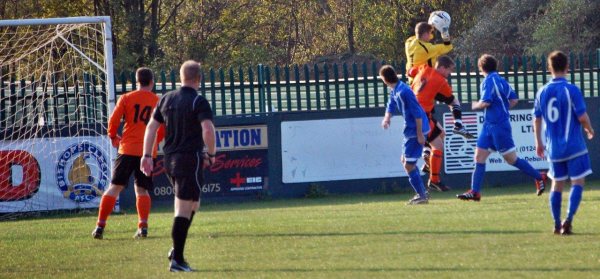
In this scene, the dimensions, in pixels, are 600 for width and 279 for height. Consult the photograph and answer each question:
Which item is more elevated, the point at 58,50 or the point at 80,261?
the point at 58,50

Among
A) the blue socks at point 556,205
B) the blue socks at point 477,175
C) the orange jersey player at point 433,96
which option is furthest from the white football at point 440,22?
the blue socks at point 556,205

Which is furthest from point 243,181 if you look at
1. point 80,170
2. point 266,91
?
point 80,170

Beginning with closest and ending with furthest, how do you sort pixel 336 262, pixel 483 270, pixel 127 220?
pixel 483 270
pixel 336 262
pixel 127 220

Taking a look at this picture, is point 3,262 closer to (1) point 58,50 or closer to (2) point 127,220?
(2) point 127,220

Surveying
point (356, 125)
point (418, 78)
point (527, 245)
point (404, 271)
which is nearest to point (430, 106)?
point (418, 78)

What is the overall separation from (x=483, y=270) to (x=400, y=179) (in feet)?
30.7

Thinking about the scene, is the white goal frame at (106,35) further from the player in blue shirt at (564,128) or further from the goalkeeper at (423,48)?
the player in blue shirt at (564,128)

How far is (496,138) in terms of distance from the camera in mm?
13547

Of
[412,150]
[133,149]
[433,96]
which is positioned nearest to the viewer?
[133,149]

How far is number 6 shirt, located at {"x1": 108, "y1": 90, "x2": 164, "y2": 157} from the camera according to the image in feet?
39.4

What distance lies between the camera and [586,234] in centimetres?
1041

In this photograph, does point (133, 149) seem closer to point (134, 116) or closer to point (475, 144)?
point (134, 116)

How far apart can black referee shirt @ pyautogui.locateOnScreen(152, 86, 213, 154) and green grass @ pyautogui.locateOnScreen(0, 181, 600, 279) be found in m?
1.05

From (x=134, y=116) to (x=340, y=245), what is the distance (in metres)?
2.93
